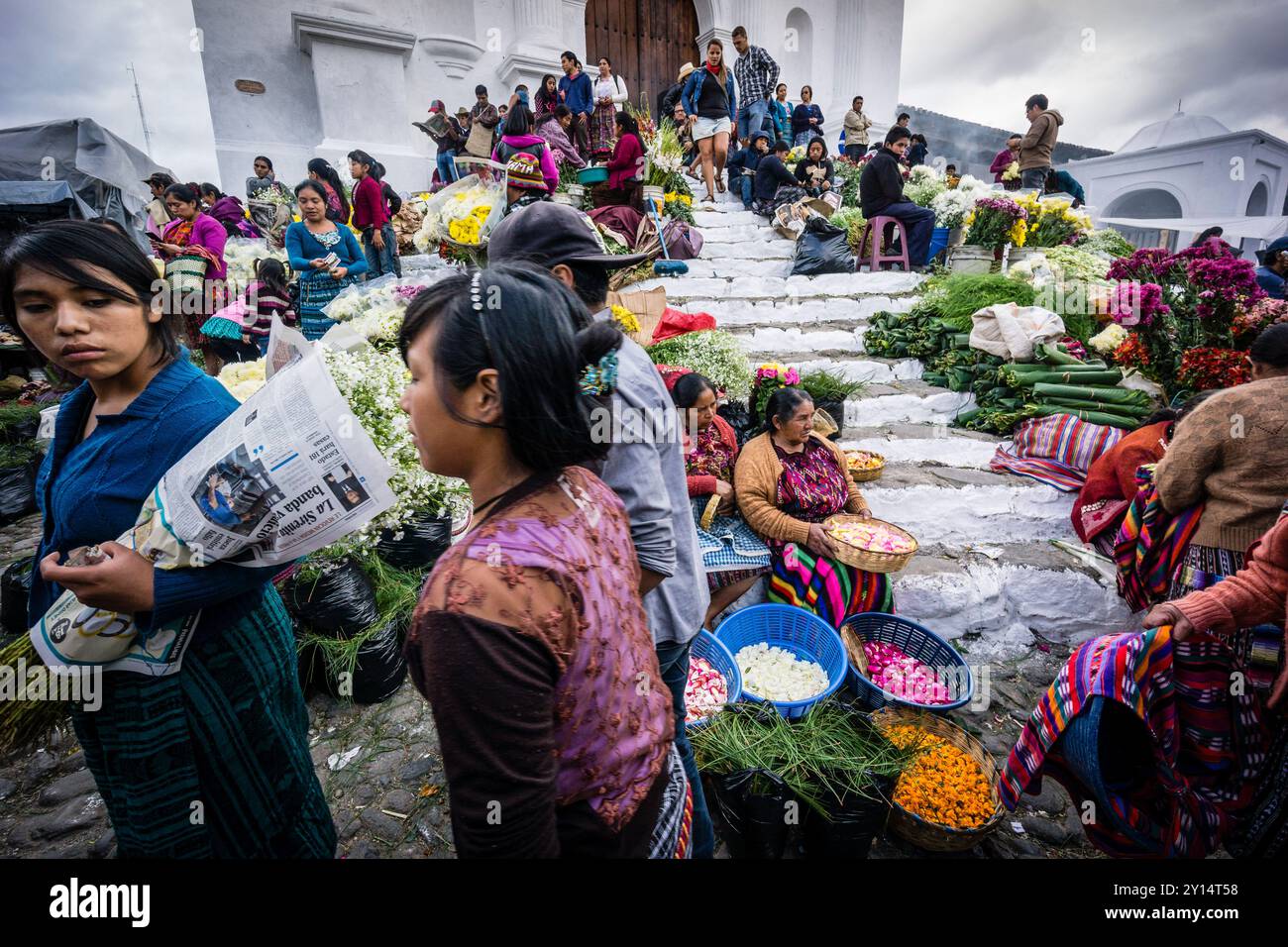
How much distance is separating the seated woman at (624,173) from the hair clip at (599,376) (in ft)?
23.8

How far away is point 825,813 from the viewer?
2.08 metres

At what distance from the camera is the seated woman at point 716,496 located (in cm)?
341

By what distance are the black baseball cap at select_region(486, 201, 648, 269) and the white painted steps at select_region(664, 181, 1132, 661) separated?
3.00m

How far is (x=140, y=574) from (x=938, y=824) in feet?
8.77

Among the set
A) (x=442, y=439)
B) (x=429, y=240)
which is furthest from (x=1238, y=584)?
(x=429, y=240)

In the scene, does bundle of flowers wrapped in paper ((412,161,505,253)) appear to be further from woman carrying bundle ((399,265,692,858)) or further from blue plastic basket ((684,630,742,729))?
woman carrying bundle ((399,265,692,858))

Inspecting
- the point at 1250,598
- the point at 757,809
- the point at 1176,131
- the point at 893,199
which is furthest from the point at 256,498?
the point at 1176,131

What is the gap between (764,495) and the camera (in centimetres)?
348

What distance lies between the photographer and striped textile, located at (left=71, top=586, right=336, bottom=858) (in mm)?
1321

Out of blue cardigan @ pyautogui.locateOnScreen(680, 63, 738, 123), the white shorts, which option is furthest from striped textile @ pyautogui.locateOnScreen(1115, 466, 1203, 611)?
blue cardigan @ pyautogui.locateOnScreen(680, 63, 738, 123)

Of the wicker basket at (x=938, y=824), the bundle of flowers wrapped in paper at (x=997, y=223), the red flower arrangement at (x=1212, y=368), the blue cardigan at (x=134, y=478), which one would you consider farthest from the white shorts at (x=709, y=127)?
the blue cardigan at (x=134, y=478)

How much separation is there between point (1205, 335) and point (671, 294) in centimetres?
500
